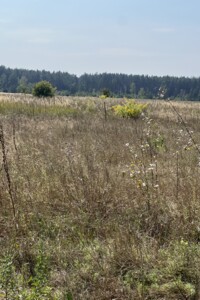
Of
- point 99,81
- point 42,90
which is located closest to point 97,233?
point 42,90

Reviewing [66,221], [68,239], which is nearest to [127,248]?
[68,239]

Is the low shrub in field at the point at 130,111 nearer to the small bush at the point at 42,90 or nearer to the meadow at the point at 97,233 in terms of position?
the meadow at the point at 97,233

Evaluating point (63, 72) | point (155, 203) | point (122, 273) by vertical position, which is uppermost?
point (63, 72)

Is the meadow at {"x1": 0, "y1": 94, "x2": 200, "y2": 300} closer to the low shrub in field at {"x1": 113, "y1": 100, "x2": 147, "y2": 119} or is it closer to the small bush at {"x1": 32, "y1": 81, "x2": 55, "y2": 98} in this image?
the low shrub in field at {"x1": 113, "y1": 100, "x2": 147, "y2": 119}

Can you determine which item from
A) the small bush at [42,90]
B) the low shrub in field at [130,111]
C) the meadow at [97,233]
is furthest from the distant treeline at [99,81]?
the meadow at [97,233]

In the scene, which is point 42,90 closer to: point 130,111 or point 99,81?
point 130,111

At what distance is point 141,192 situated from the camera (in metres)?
3.94

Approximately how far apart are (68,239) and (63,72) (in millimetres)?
156760

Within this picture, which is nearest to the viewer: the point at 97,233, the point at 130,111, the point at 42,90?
the point at 97,233

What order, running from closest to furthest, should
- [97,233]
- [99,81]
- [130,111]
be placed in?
[97,233] → [130,111] → [99,81]

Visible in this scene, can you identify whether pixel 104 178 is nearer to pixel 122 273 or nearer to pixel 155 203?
pixel 155 203

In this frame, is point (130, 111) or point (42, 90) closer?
point (130, 111)

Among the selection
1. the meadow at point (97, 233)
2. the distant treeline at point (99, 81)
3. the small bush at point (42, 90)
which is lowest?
the meadow at point (97, 233)

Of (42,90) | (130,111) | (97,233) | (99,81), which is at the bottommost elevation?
(97,233)
